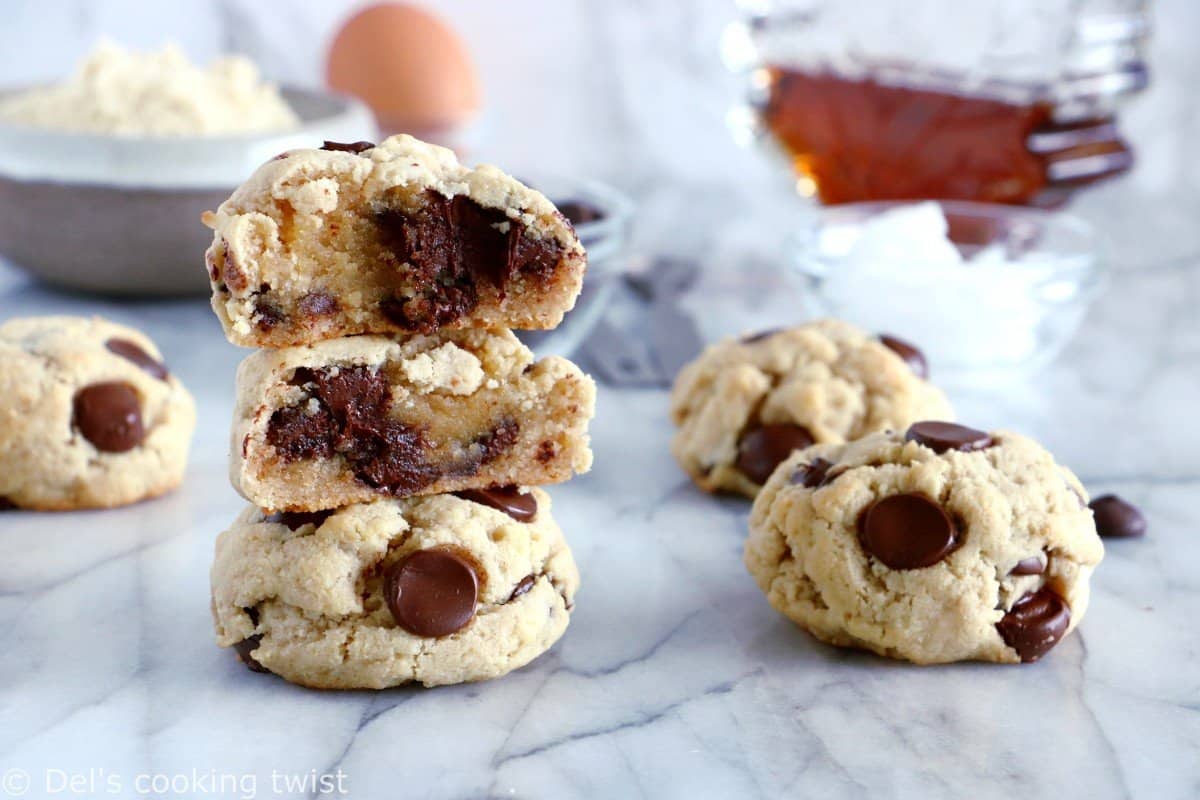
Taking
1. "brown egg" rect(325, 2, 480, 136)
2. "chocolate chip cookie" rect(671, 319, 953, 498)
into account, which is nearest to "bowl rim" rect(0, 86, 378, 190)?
"brown egg" rect(325, 2, 480, 136)

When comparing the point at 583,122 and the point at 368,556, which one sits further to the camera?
the point at 583,122

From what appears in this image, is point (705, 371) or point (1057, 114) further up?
point (1057, 114)

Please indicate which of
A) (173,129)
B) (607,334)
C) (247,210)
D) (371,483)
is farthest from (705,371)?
(173,129)

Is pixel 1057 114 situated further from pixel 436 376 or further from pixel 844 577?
pixel 436 376

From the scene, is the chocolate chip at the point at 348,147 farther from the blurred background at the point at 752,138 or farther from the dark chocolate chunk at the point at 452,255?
the blurred background at the point at 752,138

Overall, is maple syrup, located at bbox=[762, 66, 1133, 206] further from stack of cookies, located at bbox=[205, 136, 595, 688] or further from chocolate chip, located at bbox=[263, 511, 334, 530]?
chocolate chip, located at bbox=[263, 511, 334, 530]
